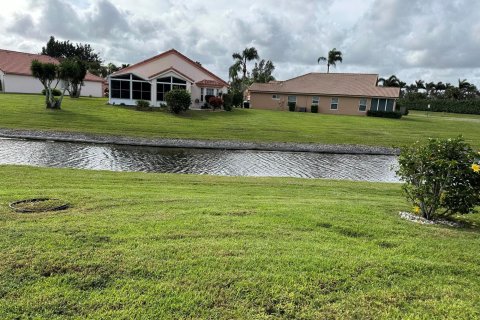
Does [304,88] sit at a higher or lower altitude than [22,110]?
higher

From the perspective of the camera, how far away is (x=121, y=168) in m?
14.4

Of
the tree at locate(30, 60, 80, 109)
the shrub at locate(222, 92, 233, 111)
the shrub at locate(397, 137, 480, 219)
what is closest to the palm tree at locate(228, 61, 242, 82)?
the shrub at locate(222, 92, 233, 111)

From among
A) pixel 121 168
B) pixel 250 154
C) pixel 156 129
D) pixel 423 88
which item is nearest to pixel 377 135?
pixel 250 154

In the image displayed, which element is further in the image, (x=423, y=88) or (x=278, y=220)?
(x=423, y=88)

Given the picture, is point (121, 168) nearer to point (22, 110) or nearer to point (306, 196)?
point (306, 196)

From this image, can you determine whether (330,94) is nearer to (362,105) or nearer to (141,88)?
(362,105)

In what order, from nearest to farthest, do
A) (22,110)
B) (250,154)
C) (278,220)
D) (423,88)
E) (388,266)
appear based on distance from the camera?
(388,266) < (278,220) < (250,154) < (22,110) < (423,88)

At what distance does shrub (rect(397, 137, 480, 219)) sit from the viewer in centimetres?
607

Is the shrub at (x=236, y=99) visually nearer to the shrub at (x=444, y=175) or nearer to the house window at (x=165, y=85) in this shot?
the house window at (x=165, y=85)

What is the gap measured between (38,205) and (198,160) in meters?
11.1

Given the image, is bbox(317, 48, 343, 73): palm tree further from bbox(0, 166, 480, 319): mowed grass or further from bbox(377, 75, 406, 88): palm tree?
bbox(0, 166, 480, 319): mowed grass

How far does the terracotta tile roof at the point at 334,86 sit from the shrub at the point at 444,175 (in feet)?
136

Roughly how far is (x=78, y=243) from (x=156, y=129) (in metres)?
20.8

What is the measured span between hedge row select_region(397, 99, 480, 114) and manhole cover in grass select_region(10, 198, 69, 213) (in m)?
71.1
